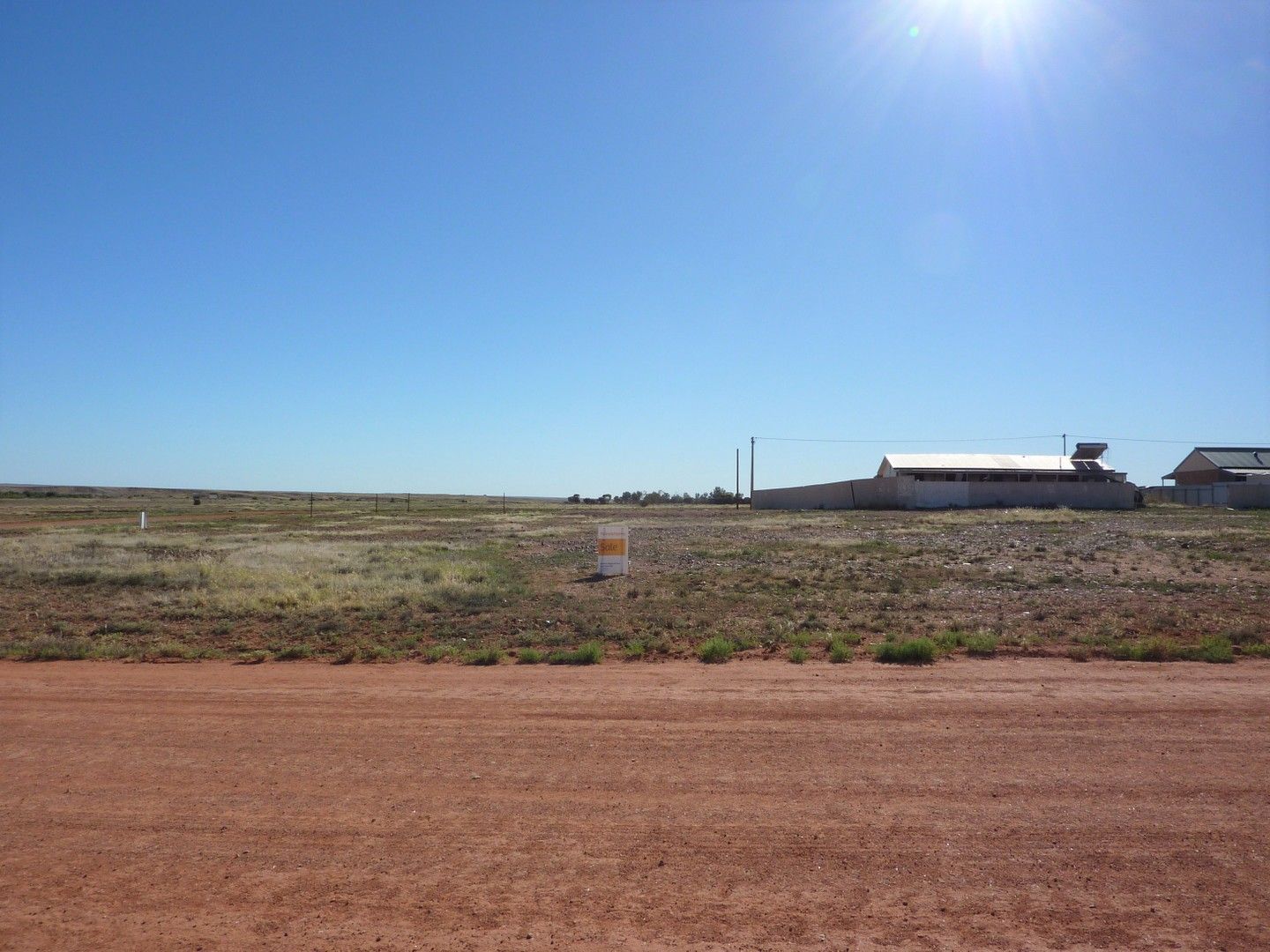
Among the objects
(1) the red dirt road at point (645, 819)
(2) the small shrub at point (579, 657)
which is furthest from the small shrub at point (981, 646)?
(2) the small shrub at point (579, 657)

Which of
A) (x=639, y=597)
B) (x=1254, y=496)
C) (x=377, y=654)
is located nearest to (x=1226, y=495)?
(x=1254, y=496)

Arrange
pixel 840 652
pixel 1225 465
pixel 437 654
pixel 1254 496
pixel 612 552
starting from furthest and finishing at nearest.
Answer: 1. pixel 1225 465
2. pixel 1254 496
3. pixel 612 552
4. pixel 437 654
5. pixel 840 652

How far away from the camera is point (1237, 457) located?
8469 centimetres

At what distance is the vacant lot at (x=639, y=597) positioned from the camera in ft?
44.5

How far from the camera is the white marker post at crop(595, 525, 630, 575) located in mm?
23922

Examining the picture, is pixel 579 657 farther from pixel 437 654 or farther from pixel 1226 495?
pixel 1226 495

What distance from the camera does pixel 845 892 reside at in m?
5.23

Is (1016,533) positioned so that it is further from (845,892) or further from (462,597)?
(845,892)

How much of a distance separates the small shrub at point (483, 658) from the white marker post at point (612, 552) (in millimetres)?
11329

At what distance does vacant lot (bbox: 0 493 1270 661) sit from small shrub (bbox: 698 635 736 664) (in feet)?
0.50

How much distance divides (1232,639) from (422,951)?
12.9m

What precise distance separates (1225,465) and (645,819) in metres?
95.7

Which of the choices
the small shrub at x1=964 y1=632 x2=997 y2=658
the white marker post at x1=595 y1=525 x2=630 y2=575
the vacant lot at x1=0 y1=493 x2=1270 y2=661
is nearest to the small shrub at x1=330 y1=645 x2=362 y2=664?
the vacant lot at x1=0 y1=493 x2=1270 y2=661

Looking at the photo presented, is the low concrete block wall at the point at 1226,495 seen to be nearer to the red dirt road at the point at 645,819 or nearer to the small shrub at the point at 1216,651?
the small shrub at the point at 1216,651
